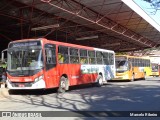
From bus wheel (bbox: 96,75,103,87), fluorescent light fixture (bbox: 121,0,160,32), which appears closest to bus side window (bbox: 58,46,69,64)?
bus wheel (bbox: 96,75,103,87)

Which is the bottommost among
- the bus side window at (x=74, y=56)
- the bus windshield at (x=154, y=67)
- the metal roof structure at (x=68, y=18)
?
the bus windshield at (x=154, y=67)

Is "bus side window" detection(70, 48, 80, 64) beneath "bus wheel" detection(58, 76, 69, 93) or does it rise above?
above

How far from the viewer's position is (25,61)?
15.3 meters

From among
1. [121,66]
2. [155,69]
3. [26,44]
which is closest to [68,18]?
[121,66]

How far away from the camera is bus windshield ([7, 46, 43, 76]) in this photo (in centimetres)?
1501

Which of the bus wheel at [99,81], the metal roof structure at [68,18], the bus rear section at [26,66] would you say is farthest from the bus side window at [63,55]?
the bus wheel at [99,81]

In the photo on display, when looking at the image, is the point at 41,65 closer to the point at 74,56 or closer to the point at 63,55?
the point at 63,55

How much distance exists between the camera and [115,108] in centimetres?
1053

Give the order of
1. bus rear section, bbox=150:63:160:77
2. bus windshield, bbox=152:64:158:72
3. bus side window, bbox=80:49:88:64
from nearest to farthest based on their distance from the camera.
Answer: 1. bus side window, bbox=80:49:88:64
2. bus rear section, bbox=150:63:160:77
3. bus windshield, bbox=152:64:158:72

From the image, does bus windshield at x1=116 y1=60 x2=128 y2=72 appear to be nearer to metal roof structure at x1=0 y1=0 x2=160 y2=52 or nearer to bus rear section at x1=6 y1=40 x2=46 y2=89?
metal roof structure at x1=0 y1=0 x2=160 y2=52

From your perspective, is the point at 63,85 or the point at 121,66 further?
the point at 121,66

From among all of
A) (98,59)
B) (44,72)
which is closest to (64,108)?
(44,72)

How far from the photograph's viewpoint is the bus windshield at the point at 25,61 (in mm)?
15008

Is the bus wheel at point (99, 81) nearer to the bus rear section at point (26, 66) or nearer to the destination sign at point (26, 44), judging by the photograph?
the bus rear section at point (26, 66)
